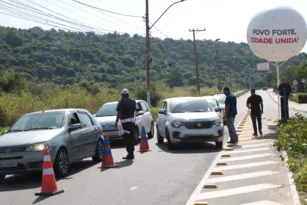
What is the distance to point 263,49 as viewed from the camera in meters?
18.7

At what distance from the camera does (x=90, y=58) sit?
6550cm

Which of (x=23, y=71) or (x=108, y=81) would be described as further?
(x=108, y=81)

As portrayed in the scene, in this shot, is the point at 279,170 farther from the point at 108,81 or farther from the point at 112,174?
the point at 108,81

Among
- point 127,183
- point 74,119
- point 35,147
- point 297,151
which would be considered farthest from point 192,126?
point 35,147

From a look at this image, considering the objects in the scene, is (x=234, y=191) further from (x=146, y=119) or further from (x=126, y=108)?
(x=146, y=119)

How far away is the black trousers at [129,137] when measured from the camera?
41.2 ft

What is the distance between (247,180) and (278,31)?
10499 mm

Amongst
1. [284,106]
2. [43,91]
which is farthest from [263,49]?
[43,91]

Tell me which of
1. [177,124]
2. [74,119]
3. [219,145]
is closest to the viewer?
[74,119]

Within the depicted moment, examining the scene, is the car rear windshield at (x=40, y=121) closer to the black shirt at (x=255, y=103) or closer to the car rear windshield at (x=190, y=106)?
the car rear windshield at (x=190, y=106)

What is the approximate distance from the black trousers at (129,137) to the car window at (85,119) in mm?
954

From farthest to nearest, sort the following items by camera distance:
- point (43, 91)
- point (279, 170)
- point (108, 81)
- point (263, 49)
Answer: point (108, 81) → point (43, 91) → point (263, 49) → point (279, 170)

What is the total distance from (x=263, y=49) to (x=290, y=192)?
11.8 metres

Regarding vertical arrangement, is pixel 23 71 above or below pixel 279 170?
above
